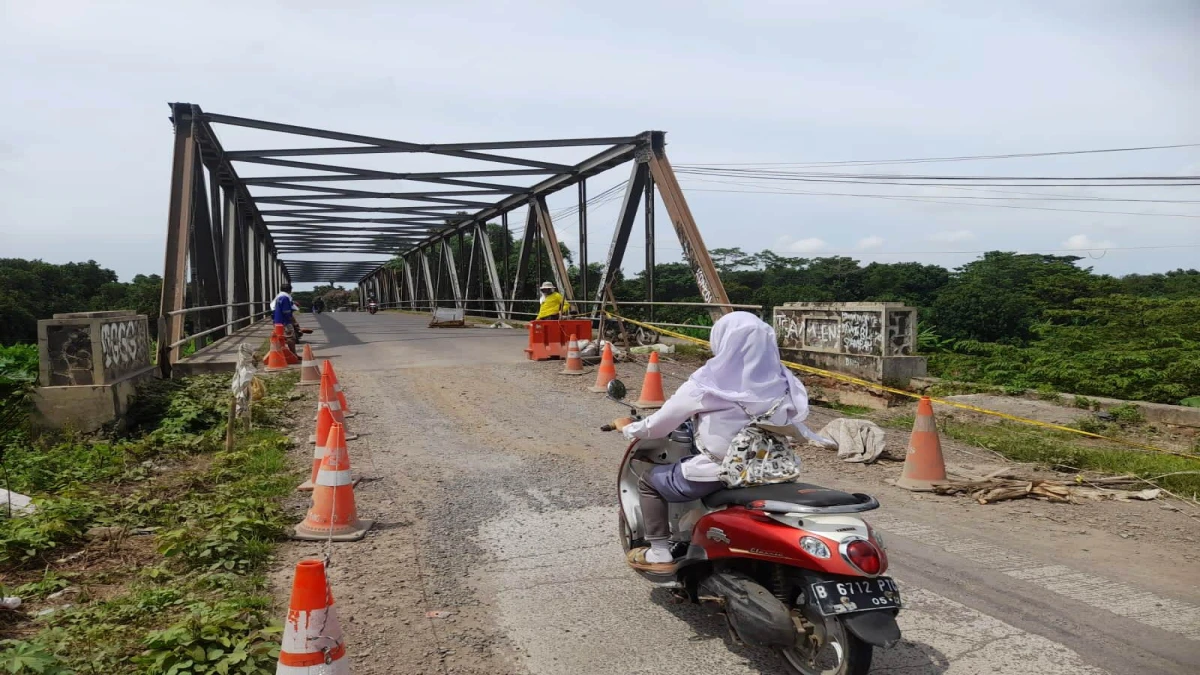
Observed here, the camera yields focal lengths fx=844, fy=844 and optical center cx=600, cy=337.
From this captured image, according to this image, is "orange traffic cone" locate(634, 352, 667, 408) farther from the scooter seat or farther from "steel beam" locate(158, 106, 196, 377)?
"steel beam" locate(158, 106, 196, 377)

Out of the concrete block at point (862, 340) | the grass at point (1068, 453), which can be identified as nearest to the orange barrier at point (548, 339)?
the concrete block at point (862, 340)

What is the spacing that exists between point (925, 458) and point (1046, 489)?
85 centimetres

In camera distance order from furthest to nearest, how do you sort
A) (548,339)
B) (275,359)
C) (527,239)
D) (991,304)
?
(991,304) → (527,239) → (548,339) → (275,359)

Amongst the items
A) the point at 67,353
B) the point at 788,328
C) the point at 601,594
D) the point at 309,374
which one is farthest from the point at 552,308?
the point at 601,594

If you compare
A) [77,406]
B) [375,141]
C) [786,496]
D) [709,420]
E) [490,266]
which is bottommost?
[77,406]

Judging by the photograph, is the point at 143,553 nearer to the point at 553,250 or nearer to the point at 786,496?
the point at 786,496

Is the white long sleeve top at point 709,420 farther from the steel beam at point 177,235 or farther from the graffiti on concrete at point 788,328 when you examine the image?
the steel beam at point 177,235

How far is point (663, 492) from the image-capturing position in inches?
151

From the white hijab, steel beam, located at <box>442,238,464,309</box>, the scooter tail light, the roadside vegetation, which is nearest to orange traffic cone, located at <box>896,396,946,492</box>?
the white hijab

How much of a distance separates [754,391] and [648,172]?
14.4 metres

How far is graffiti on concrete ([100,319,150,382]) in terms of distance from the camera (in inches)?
364

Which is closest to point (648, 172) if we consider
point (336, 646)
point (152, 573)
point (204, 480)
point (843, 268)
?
point (204, 480)

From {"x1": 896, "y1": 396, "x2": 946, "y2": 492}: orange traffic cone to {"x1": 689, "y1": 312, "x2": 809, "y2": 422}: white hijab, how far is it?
314 centimetres

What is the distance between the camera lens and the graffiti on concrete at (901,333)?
36.9ft
